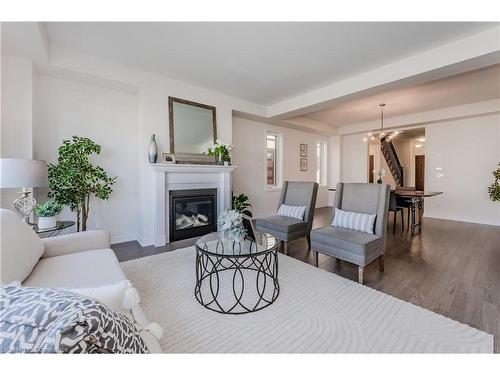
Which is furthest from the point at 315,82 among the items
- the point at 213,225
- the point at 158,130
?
the point at 213,225

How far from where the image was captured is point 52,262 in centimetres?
170

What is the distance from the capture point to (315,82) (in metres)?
3.79

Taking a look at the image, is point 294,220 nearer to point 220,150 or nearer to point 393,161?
point 220,150

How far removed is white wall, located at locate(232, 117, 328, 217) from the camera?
16.9 ft

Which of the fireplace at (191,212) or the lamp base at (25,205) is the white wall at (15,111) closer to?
the lamp base at (25,205)

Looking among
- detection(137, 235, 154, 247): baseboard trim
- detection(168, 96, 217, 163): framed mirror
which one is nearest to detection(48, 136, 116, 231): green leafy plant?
detection(137, 235, 154, 247): baseboard trim

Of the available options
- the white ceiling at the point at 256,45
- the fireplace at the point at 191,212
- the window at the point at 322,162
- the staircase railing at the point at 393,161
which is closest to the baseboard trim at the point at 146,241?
the fireplace at the point at 191,212

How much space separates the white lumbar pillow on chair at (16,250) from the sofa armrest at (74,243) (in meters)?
0.18

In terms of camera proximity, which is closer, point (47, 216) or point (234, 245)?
point (234, 245)

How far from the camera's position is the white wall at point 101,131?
306cm

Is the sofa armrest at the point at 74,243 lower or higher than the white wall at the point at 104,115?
lower

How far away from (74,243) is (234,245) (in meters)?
1.38

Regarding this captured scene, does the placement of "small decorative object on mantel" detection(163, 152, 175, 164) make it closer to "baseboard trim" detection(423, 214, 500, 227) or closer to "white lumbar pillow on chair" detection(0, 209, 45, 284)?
"white lumbar pillow on chair" detection(0, 209, 45, 284)

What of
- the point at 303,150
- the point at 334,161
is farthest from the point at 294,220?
the point at 334,161
